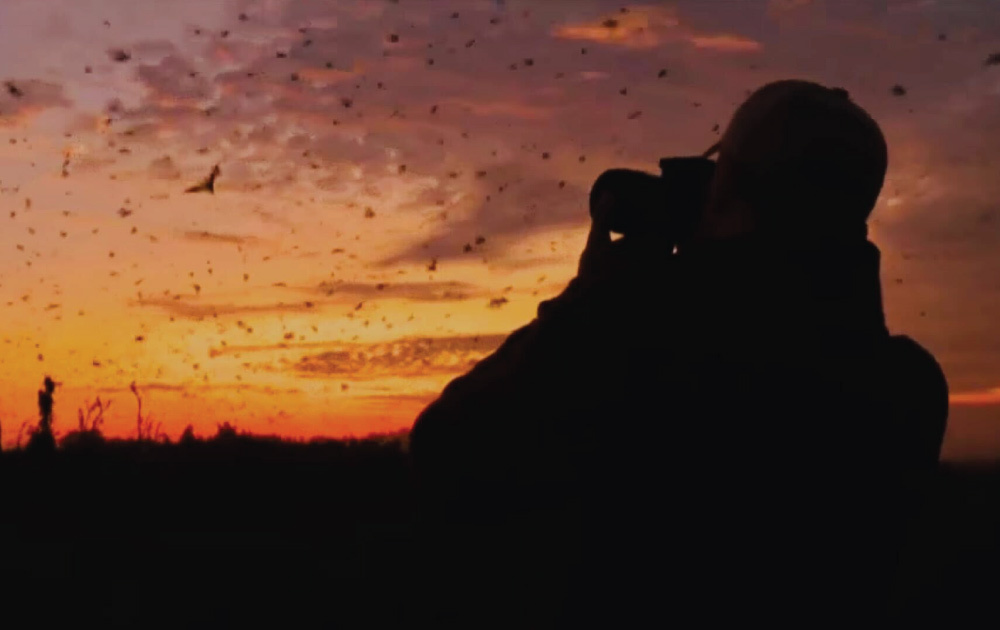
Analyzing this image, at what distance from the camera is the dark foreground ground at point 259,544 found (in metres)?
15.2

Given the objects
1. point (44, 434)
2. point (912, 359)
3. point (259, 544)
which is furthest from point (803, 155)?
point (44, 434)

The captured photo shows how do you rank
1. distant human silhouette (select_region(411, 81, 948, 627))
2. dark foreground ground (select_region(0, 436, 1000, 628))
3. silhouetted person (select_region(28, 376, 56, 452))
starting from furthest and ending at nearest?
silhouetted person (select_region(28, 376, 56, 452)), dark foreground ground (select_region(0, 436, 1000, 628)), distant human silhouette (select_region(411, 81, 948, 627))

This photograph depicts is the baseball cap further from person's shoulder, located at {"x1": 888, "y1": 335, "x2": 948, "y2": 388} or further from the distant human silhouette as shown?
person's shoulder, located at {"x1": 888, "y1": 335, "x2": 948, "y2": 388}

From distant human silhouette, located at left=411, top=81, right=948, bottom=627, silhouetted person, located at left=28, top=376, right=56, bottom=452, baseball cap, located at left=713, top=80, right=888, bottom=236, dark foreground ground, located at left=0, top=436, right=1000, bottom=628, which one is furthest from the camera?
silhouetted person, located at left=28, top=376, right=56, bottom=452

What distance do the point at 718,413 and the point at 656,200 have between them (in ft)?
1.59

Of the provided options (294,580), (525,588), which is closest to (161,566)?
(294,580)

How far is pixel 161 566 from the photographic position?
2445 cm

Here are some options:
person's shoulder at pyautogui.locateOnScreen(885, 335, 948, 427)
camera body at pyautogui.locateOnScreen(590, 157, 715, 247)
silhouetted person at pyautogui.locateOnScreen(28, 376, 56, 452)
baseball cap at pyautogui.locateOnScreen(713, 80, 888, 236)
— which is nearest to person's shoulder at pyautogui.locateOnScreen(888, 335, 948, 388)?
person's shoulder at pyautogui.locateOnScreen(885, 335, 948, 427)

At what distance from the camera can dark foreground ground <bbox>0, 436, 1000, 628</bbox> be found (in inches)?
597

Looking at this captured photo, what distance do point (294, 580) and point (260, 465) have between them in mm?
26710

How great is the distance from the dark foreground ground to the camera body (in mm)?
689

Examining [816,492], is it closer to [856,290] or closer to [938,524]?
[856,290]

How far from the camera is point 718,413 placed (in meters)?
2.52

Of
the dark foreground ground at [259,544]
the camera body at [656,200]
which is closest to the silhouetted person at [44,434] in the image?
the dark foreground ground at [259,544]
